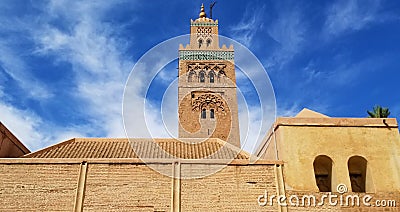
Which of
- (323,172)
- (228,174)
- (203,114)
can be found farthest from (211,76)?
(228,174)

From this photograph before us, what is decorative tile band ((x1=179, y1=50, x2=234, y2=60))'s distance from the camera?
93.7ft

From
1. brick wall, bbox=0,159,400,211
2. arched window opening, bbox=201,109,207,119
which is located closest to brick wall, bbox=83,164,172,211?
brick wall, bbox=0,159,400,211

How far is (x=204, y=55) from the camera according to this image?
1125 inches

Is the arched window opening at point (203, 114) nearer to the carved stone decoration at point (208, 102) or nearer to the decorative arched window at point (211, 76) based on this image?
the carved stone decoration at point (208, 102)

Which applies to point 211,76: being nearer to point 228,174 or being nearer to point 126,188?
point 228,174

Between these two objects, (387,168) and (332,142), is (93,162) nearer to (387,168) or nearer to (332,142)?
(332,142)

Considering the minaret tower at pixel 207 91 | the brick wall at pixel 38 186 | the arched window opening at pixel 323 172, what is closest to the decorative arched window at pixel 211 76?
the minaret tower at pixel 207 91

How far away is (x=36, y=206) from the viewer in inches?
395

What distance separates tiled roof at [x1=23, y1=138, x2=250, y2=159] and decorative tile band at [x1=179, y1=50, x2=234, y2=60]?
51.2ft

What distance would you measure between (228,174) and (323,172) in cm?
335

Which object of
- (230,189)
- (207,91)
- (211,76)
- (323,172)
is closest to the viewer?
(230,189)

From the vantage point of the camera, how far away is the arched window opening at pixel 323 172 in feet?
37.1

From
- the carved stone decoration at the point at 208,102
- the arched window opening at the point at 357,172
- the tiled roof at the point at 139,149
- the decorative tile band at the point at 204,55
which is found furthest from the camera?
the decorative tile band at the point at 204,55

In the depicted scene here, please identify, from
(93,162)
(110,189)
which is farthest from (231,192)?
(93,162)
